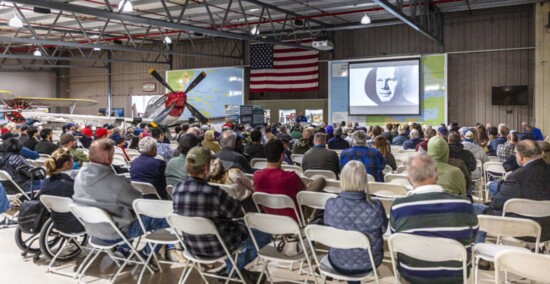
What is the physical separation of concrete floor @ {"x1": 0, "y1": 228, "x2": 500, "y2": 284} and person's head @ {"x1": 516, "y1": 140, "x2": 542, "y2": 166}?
3.56 feet

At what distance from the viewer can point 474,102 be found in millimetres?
14734

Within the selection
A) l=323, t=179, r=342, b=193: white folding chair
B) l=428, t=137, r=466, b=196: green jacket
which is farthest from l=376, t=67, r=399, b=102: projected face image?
l=428, t=137, r=466, b=196: green jacket

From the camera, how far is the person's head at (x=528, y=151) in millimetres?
3806

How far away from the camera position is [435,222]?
2590 millimetres

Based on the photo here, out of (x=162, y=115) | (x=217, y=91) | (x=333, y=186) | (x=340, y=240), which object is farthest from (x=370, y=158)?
(x=217, y=91)

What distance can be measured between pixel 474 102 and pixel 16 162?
1352 cm

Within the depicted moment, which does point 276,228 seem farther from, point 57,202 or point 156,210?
point 57,202

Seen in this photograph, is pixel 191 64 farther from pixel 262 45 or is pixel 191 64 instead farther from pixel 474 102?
pixel 474 102

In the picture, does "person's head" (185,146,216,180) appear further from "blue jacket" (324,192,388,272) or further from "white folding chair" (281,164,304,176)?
Result: "white folding chair" (281,164,304,176)

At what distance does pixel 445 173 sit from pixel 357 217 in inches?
57.8

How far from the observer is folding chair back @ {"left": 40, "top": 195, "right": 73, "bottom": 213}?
12.8 feet

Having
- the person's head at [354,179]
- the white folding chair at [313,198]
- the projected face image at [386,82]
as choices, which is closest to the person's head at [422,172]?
the person's head at [354,179]

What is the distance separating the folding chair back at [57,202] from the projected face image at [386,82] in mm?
13118

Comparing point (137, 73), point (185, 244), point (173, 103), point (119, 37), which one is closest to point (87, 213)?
point (185, 244)
